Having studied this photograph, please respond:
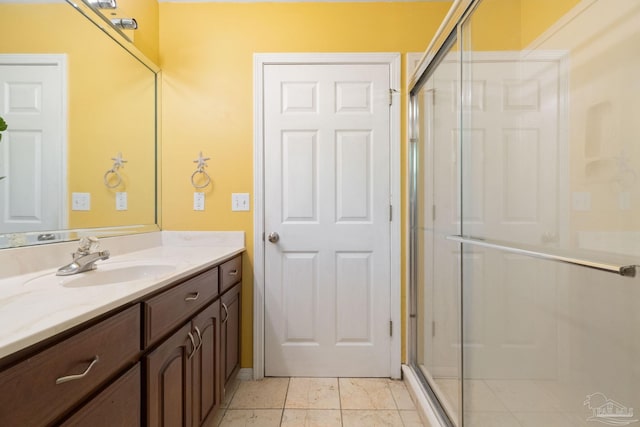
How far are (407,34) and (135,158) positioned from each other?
1872 millimetres

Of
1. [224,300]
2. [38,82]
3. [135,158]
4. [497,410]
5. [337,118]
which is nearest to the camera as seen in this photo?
[497,410]

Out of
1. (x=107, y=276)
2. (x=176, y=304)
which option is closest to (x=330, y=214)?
(x=176, y=304)

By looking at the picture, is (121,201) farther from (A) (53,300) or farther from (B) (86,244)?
(A) (53,300)

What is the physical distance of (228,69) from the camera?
1.92 meters

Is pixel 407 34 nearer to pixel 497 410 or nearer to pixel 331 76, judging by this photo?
pixel 331 76

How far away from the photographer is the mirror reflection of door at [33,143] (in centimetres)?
103

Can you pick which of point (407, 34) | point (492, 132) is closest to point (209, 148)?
point (407, 34)

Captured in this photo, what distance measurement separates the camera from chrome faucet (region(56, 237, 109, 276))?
1082 millimetres

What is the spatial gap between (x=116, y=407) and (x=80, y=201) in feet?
3.29

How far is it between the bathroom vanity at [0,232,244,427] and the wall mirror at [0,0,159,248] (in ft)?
0.82

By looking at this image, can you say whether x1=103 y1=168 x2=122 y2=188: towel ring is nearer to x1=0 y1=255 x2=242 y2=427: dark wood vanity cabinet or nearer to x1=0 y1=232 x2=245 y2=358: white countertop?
x1=0 y1=232 x2=245 y2=358: white countertop

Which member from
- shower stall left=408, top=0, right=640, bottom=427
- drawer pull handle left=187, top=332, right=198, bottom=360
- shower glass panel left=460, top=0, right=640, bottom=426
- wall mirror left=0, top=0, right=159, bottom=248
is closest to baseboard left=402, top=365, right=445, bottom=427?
shower stall left=408, top=0, right=640, bottom=427

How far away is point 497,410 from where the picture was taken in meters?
1.04

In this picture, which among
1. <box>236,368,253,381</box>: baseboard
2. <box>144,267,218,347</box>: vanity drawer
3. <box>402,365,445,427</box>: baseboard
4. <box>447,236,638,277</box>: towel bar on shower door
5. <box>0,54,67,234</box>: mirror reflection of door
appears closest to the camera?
<box>447,236,638,277</box>: towel bar on shower door
